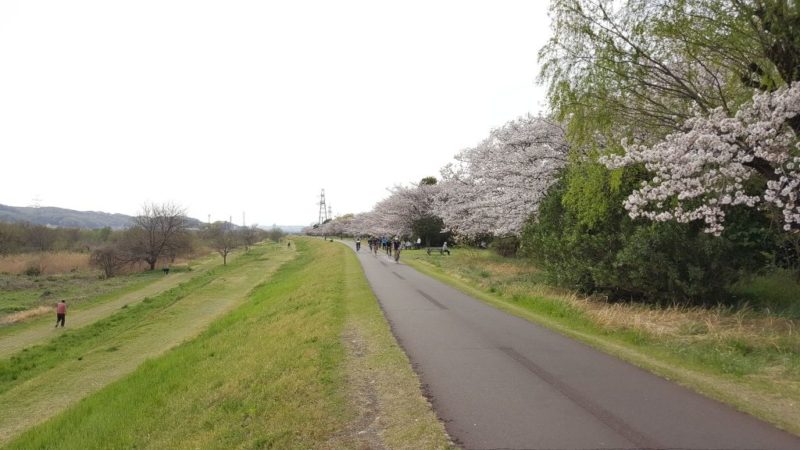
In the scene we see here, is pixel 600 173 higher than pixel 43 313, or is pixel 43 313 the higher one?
pixel 600 173

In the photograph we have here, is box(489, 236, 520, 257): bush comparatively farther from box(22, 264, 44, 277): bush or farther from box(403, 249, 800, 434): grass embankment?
box(22, 264, 44, 277): bush

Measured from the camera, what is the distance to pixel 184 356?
14289mm

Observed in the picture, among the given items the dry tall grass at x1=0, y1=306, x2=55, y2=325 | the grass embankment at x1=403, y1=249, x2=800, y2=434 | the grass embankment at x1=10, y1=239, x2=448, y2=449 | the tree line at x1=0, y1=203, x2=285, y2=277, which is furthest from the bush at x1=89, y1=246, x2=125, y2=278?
the grass embankment at x1=403, y1=249, x2=800, y2=434

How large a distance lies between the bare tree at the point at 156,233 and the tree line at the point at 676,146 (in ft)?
170

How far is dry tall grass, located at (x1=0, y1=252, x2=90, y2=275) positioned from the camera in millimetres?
50500

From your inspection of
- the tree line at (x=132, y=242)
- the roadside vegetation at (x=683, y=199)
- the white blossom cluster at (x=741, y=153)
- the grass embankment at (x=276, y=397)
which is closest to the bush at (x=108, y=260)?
the tree line at (x=132, y=242)

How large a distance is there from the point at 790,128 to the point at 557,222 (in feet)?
30.7

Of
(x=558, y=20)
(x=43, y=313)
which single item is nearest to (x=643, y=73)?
(x=558, y=20)

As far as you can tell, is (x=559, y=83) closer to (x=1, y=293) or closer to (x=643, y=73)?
(x=643, y=73)

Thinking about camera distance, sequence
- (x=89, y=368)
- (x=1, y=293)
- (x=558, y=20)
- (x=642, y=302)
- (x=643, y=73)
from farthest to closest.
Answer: (x=1, y=293) → (x=89, y=368) → (x=642, y=302) → (x=558, y=20) → (x=643, y=73)

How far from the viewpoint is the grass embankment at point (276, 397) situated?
5.82 metres

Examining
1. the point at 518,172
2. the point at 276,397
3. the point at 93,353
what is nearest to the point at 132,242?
the point at 93,353

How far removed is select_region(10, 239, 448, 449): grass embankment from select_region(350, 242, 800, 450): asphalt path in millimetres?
513

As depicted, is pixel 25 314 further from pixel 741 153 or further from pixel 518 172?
pixel 741 153
